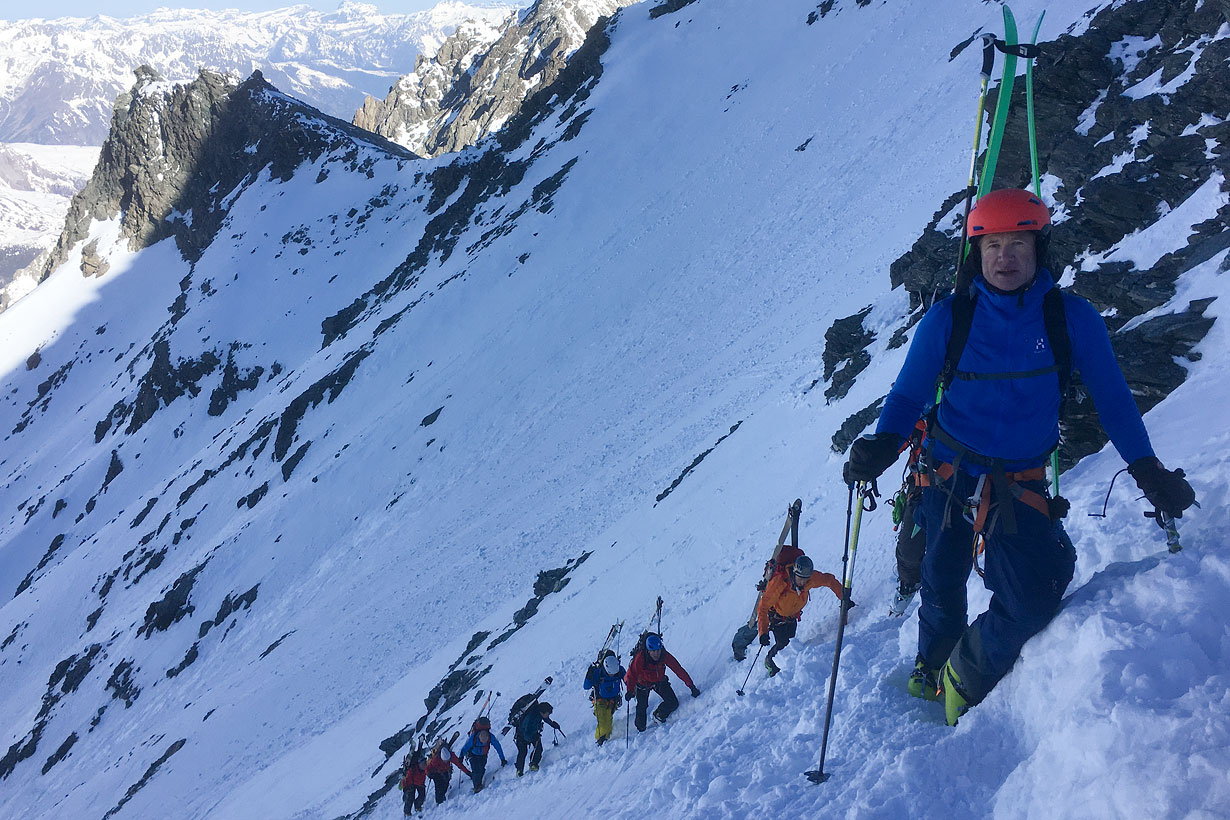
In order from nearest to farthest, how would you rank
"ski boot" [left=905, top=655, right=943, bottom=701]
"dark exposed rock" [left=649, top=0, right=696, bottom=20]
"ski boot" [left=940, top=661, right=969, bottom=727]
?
"ski boot" [left=940, top=661, right=969, bottom=727] < "ski boot" [left=905, top=655, right=943, bottom=701] < "dark exposed rock" [left=649, top=0, right=696, bottom=20]

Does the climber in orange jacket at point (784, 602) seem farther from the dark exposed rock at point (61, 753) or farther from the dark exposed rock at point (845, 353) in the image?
the dark exposed rock at point (61, 753)

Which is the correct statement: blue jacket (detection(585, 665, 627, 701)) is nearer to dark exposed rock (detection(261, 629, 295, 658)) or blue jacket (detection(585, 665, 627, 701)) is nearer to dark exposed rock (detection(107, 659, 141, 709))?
dark exposed rock (detection(261, 629, 295, 658))

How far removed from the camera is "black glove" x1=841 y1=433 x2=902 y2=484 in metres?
3.79

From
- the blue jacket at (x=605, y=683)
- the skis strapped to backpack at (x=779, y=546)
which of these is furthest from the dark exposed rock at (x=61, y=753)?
the skis strapped to backpack at (x=779, y=546)

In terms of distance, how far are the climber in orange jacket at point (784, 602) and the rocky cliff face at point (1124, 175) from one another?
2791 millimetres

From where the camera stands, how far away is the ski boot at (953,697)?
4.05m

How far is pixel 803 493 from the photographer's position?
1160 centimetres

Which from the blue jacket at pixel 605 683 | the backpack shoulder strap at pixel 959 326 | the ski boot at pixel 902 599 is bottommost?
the blue jacket at pixel 605 683

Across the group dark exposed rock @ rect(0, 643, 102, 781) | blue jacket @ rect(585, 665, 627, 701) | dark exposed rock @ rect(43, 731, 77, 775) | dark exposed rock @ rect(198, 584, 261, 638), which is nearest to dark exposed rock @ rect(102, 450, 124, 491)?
dark exposed rock @ rect(0, 643, 102, 781)

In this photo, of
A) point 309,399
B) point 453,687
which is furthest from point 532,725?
point 309,399

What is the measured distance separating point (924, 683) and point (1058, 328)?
2.46 metres

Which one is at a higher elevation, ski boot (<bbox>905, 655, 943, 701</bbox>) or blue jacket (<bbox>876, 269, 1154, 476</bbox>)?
blue jacket (<bbox>876, 269, 1154, 476</bbox>)

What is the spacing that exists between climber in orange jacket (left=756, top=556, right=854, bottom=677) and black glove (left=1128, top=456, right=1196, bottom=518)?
3.86 metres

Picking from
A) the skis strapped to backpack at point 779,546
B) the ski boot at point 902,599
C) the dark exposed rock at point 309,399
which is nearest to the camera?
the ski boot at point 902,599
